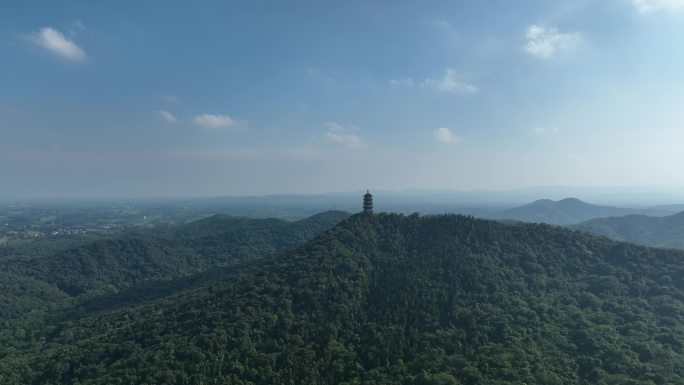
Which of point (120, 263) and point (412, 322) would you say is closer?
point (412, 322)

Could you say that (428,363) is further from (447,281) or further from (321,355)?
(447,281)

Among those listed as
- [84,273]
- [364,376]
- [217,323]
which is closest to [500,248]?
[364,376]

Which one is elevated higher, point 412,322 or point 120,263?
point 412,322

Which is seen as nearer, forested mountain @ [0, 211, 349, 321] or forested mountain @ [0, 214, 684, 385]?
forested mountain @ [0, 214, 684, 385]

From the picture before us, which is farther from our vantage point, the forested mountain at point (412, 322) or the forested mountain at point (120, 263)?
the forested mountain at point (120, 263)
